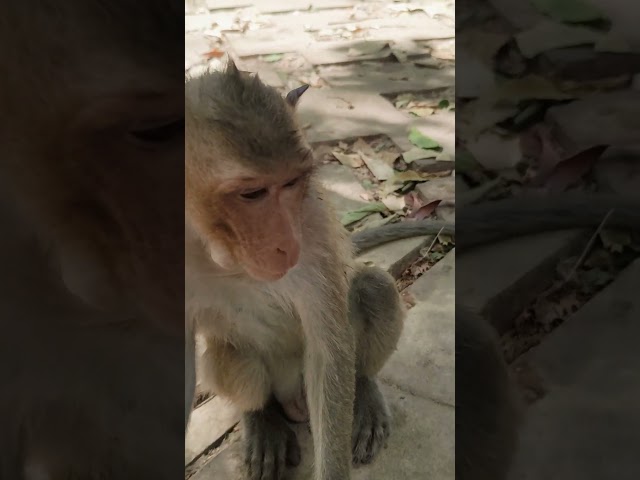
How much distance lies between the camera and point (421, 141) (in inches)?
131

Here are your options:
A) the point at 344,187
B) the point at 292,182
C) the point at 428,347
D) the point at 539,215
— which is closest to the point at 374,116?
the point at 344,187

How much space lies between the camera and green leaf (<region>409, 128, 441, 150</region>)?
3311 mm

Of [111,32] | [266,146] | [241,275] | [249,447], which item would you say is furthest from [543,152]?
[249,447]

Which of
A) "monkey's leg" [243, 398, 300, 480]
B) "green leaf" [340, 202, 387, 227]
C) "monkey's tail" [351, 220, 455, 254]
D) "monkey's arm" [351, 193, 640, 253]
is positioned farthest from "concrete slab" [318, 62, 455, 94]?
"monkey's arm" [351, 193, 640, 253]

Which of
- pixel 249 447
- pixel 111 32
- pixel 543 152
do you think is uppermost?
pixel 111 32

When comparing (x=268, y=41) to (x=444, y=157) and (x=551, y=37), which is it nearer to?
(x=444, y=157)

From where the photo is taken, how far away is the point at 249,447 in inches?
78.8

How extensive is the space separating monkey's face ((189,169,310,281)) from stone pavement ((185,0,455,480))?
0.77ft

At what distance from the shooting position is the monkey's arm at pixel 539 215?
659 mm

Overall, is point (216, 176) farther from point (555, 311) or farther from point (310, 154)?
point (555, 311)

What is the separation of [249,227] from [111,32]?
2.40ft

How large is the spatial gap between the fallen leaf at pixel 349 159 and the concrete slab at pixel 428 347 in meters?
0.78

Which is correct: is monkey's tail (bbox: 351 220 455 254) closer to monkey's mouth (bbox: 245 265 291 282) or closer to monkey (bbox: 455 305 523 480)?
monkey's mouth (bbox: 245 265 291 282)

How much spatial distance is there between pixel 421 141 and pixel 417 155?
91 mm
